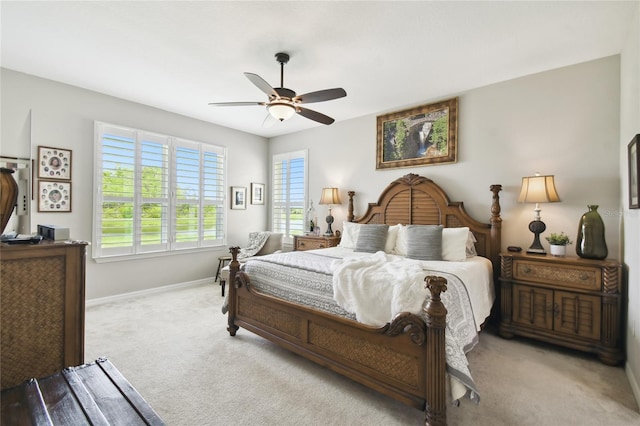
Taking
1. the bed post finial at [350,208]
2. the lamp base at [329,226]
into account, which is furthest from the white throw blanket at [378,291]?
the lamp base at [329,226]

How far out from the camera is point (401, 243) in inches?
143

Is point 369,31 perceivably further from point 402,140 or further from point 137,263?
point 137,263

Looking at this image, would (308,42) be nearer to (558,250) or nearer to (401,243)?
(401,243)

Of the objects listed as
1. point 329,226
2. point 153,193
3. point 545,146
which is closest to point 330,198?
point 329,226

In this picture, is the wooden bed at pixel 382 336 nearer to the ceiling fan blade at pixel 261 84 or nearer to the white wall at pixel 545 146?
the white wall at pixel 545 146

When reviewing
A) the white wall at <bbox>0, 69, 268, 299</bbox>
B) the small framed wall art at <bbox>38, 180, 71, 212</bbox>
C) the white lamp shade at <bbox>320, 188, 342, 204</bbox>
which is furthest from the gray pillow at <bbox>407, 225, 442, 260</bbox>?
the small framed wall art at <bbox>38, 180, 71, 212</bbox>

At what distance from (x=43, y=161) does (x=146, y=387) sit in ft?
10.1

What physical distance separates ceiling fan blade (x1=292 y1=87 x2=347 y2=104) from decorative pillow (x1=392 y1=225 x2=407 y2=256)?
1851 millimetres

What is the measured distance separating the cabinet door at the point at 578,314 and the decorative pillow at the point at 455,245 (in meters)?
0.88

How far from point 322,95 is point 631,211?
2714 mm

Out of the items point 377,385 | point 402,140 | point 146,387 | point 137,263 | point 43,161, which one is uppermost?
point 402,140

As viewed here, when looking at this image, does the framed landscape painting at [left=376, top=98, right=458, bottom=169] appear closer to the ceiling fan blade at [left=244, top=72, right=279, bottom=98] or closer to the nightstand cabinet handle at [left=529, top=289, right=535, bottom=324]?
the nightstand cabinet handle at [left=529, top=289, right=535, bottom=324]

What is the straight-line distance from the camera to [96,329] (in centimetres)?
314

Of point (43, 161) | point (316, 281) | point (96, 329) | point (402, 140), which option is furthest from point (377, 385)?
point (43, 161)
